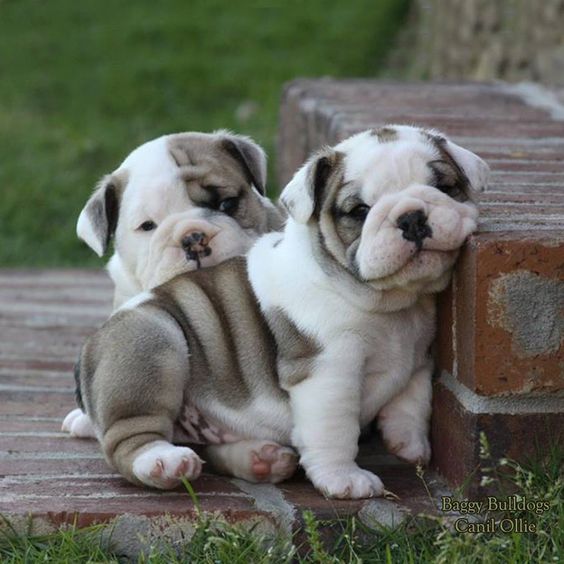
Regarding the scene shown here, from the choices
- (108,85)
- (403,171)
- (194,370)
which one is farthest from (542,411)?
(108,85)

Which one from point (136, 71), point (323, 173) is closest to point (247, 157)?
point (323, 173)

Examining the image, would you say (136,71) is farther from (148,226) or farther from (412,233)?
(412,233)

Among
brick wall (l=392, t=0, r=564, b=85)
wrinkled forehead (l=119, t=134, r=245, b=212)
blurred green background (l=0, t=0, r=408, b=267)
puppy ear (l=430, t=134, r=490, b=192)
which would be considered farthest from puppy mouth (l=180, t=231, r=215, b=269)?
blurred green background (l=0, t=0, r=408, b=267)

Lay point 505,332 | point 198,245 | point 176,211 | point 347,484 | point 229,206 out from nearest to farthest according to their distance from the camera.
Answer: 1. point 505,332
2. point 347,484
3. point 198,245
4. point 176,211
5. point 229,206

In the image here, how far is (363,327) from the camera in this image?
11.9 feet

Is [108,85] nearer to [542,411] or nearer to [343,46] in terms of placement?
[343,46]

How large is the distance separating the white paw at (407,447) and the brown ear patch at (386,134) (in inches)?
33.2

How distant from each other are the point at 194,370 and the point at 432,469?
0.75 metres

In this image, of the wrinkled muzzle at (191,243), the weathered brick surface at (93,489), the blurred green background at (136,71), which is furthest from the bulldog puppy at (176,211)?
the blurred green background at (136,71)

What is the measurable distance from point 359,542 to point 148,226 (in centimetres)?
146

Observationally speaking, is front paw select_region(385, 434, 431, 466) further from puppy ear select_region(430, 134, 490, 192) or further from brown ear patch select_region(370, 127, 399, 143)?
brown ear patch select_region(370, 127, 399, 143)

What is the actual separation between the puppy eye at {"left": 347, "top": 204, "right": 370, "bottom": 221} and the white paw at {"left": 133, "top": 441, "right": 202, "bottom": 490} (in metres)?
0.78

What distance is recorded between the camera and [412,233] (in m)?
3.43

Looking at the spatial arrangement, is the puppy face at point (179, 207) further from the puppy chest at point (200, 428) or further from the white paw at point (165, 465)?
the white paw at point (165, 465)
